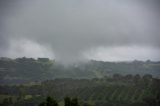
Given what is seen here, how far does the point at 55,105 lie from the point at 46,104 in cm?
411

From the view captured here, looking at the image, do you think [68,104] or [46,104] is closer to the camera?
[46,104]

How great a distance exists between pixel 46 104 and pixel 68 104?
11341 mm

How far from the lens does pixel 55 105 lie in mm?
98938

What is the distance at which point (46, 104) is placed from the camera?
9681 centimetres

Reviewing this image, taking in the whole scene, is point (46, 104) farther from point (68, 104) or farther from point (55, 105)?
point (68, 104)

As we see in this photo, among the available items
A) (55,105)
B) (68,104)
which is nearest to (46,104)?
(55,105)

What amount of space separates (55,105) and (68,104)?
732 cm

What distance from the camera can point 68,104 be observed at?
342 ft
